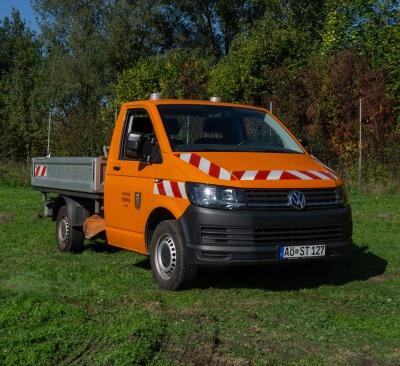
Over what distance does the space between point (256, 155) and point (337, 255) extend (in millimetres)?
1347

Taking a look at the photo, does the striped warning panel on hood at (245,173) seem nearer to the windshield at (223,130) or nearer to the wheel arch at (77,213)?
the windshield at (223,130)

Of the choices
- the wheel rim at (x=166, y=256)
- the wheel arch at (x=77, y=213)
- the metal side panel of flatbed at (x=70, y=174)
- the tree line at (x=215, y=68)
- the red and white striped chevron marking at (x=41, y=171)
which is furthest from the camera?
the tree line at (x=215, y=68)

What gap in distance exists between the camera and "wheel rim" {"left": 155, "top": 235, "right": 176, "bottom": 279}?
691cm

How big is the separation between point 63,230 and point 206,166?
12.2 ft

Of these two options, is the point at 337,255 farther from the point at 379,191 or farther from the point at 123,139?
the point at 379,191

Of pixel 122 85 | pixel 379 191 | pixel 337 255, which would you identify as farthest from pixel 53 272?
pixel 122 85

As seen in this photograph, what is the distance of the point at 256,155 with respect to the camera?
7246 millimetres

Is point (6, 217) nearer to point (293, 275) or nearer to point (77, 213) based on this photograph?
point (77, 213)

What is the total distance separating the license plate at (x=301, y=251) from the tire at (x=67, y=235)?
12.5ft

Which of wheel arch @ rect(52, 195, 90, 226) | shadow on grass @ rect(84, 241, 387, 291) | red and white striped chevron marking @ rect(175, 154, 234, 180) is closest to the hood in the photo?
red and white striped chevron marking @ rect(175, 154, 234, 180)

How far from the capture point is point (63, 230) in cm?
975

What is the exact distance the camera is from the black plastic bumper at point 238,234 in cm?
645

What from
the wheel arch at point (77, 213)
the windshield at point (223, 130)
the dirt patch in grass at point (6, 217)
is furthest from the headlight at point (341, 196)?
the dirt patch in grass at point (6, 217)

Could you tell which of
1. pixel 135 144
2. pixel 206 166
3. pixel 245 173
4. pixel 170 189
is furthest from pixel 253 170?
pixel 135 144
